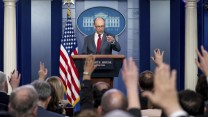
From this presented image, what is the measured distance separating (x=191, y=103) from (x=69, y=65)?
644 centimetres

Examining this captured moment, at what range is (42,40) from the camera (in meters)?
10.6

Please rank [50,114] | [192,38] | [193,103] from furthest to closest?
[192,38]
[50,114]
[193,103]

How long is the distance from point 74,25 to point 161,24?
1796 millimetres

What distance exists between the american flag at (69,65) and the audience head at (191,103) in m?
5.52

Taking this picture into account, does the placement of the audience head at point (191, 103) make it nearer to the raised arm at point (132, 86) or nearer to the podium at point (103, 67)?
the raised arm at point (132, 86)

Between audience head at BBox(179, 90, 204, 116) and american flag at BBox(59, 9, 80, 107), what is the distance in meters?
5.52

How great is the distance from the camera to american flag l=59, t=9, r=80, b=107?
28.8 feet

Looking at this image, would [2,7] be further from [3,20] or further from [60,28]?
[60,28]

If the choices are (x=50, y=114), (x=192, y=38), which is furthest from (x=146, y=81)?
(x=192, y=38)

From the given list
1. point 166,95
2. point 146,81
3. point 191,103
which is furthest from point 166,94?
point 146,81

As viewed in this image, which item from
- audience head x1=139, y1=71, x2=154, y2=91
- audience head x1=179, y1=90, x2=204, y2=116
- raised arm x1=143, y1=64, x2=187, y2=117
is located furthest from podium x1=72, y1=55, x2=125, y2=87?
raised arm x1=143, y1=64, x2=187, y2=117

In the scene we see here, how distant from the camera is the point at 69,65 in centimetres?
941

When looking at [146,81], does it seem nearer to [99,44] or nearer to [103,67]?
[103,67]

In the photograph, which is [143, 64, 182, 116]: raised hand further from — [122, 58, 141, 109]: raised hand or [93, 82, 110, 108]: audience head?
[93, 82, 110, 108]: audience head
